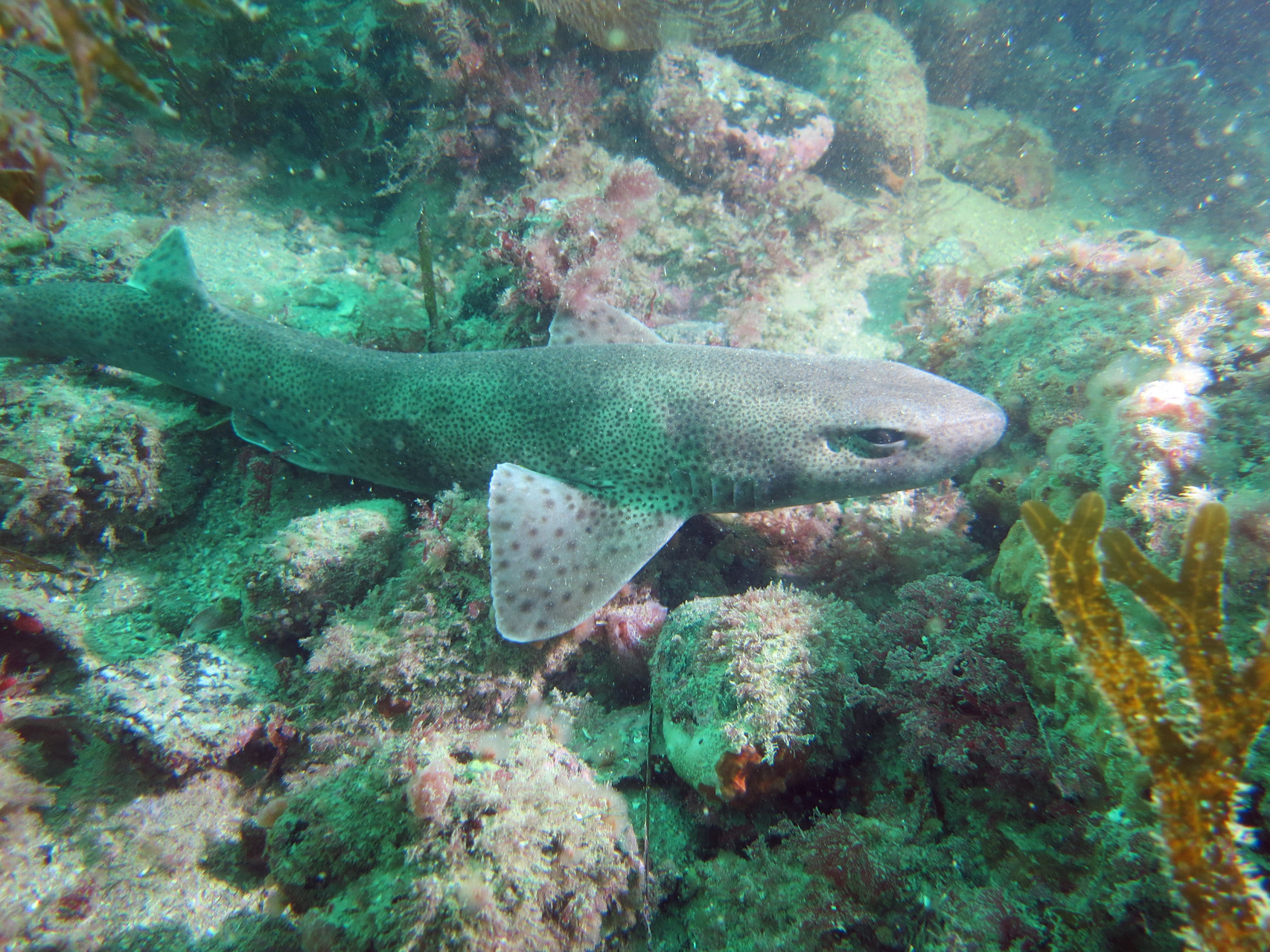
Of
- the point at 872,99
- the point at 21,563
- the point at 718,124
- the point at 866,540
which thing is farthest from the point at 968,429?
the point at 872,99

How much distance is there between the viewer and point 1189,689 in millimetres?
1655

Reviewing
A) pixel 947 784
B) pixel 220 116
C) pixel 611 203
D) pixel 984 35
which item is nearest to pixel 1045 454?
pixel 947 784

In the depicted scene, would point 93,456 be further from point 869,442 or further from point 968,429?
point 968,429

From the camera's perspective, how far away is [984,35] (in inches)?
473

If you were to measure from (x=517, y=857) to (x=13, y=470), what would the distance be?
4.43 meters

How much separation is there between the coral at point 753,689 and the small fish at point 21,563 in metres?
4.36

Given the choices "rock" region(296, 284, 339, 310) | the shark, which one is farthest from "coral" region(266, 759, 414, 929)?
"rock" region(296, 284, 339, 310)

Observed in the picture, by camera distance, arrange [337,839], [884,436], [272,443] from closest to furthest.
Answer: [337,839], [884,436], [272,443]

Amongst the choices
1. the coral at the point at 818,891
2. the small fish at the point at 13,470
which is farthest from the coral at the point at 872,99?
the small fish at the point at 13,470

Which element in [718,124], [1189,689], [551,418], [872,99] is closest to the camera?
[1189,689]

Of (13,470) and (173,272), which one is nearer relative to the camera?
(13,470)

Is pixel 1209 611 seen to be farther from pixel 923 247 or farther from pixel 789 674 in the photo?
pixel 923 247

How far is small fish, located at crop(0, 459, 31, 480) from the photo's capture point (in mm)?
3557

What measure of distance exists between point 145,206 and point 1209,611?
940 cm
